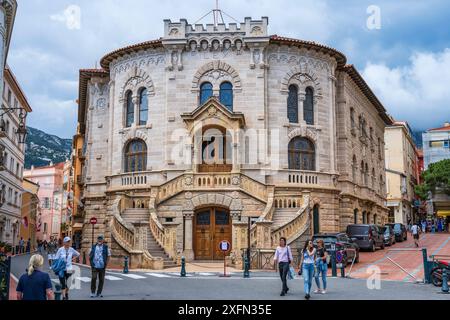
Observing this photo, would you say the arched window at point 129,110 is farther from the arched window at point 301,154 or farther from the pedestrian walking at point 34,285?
the pedestrian walking at point 34,285

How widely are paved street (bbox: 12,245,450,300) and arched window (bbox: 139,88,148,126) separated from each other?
55.8 ft

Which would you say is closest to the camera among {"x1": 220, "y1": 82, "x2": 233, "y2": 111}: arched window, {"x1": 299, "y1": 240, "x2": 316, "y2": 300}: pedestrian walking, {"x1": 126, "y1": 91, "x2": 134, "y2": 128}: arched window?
{"x1": 299, "y1": 240, "x2": 316, "y2": 300}: pedestrian walking

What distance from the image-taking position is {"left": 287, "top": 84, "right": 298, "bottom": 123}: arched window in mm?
37625

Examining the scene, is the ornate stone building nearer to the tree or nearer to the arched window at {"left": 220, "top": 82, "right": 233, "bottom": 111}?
the arched window at {"left": 220, "top": 82, "right": 233, "bottom": 111}

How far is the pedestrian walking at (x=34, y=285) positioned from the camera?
33.3 feet

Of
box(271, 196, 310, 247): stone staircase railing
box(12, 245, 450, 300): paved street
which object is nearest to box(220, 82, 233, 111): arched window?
box(271, 196, 310, 247): stone staircase railing

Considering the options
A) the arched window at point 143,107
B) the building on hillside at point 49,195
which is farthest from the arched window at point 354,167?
the building on hillside at point 49,195

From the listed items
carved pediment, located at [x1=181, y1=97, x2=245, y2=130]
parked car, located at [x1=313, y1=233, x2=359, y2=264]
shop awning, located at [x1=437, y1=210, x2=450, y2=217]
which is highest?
carved pediment, located at [x1=181, y1=97, x2=245, y2=130]

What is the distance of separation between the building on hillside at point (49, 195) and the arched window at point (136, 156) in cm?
6639

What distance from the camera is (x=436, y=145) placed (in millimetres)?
87125

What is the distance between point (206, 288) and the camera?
60.0 feet

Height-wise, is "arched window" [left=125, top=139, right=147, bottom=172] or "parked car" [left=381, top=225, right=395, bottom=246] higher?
"arched window" [left=125, top=139, right=147, bottom=172]
